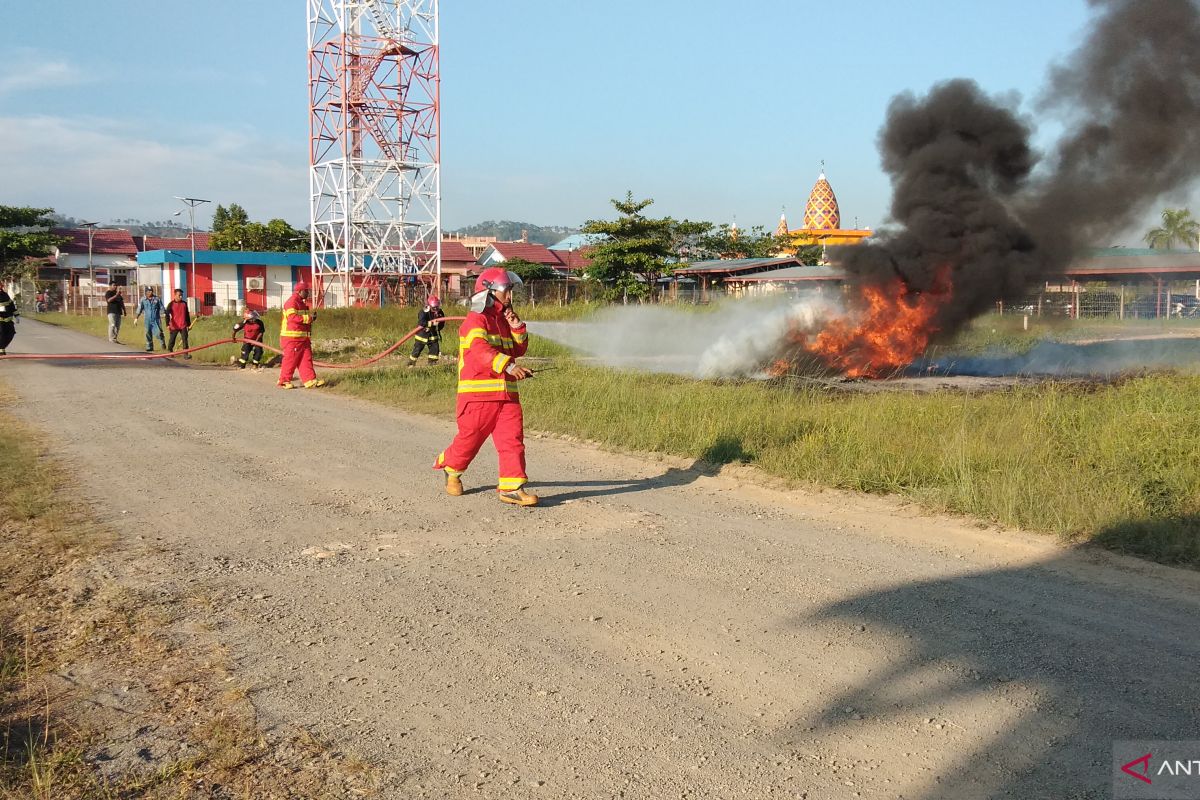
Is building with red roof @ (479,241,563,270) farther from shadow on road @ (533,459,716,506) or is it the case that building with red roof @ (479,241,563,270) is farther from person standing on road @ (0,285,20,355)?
shadow on road @ (533,459,716,506)

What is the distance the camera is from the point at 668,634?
14.5 ft

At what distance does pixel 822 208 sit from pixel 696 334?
58.6m

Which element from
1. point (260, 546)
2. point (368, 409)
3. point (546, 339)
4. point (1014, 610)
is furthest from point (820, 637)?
point (546, 339)

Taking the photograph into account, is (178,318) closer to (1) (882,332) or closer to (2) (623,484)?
(1) (882,332)

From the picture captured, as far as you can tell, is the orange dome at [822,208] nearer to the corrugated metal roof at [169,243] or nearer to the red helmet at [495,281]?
the corrugated metal roof at [169,243]

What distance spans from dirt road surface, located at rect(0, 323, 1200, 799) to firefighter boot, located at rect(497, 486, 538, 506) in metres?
0.09

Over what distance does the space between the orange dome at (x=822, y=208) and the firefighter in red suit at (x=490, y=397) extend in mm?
70824

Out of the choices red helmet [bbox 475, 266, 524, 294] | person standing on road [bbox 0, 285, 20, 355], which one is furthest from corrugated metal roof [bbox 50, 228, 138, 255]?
red helmet [bbox 475, 266, 524, 294]

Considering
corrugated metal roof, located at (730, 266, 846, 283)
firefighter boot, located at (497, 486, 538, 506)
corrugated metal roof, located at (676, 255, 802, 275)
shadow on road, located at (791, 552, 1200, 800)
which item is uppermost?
corrugated metal roof, located at (676, 255, 802, 275)

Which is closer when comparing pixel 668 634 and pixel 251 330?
pixel 668 634

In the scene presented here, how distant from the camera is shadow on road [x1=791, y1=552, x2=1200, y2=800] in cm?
322

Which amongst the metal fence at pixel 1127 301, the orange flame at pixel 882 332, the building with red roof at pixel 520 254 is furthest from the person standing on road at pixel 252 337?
the building with red roof at pixel 520 254

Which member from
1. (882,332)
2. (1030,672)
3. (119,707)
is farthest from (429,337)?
(1030,672)

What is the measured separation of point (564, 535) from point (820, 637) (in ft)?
7.51
